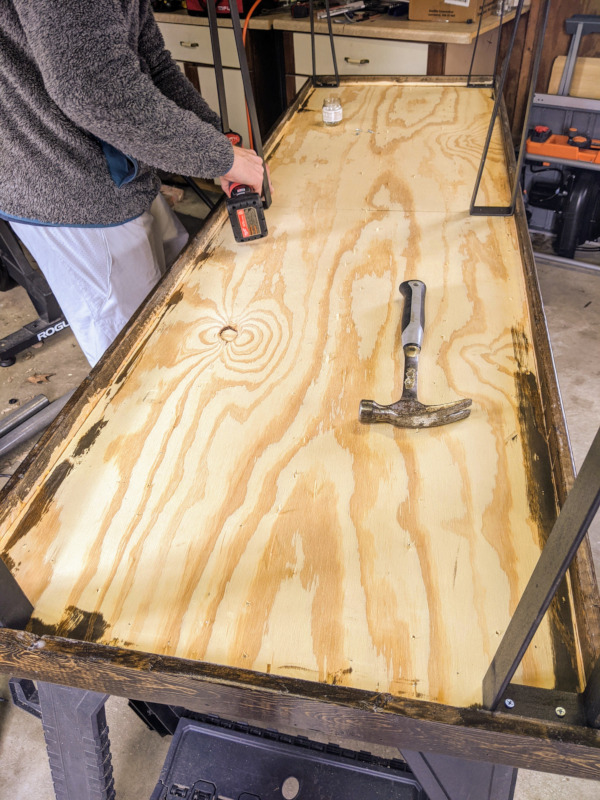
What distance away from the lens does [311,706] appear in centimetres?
51

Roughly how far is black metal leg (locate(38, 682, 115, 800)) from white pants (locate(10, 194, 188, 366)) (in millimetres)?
902

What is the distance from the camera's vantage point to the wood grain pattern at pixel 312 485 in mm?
569

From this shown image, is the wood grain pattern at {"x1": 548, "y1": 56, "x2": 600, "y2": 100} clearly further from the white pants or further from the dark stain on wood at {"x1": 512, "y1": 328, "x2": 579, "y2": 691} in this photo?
the dark stain on wood at {"x1": 512, "y1": 328, "x2": 579, "y2": 691}

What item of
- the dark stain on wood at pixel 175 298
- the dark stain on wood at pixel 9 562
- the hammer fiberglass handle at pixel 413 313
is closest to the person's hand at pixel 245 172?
the dark stain on wood at pixel 175 298

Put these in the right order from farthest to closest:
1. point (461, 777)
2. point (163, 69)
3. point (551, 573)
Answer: point (163, 69), point (461, 777), point (551, 573)

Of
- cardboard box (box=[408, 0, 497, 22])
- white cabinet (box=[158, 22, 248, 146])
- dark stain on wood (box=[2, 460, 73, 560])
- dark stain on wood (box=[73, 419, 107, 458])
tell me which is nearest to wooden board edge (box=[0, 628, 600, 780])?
dark stain on wood (box=[2, 460, 73, 560])

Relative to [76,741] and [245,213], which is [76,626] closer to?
[76,741]

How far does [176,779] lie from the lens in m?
1.04

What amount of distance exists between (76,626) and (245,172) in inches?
35.2

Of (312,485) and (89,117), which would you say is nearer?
(312,485)

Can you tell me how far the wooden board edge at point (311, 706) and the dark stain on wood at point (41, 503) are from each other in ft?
0.45

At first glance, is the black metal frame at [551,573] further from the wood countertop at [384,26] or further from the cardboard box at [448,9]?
the cardboard box at [448,9]

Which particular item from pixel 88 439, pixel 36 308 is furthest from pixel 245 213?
pixel 36 308

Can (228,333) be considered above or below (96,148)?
below
